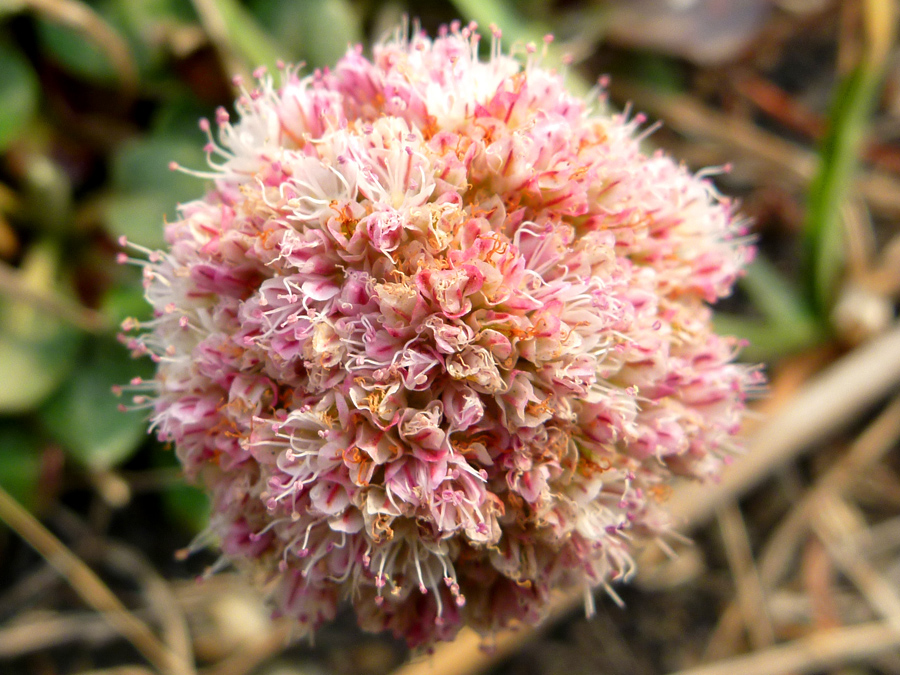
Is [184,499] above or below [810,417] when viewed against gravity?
below

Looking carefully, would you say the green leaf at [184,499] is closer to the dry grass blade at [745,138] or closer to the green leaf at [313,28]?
the green leaf at [313,28]

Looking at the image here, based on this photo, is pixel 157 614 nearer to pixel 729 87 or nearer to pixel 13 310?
pixel 13 310

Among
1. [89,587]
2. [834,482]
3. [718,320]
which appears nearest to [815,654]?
[834,482]

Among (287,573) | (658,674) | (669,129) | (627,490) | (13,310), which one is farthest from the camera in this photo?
(669,129)

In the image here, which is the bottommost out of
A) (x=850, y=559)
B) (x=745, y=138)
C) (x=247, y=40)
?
(x=850, y=559)

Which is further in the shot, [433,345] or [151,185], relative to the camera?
[151,185]

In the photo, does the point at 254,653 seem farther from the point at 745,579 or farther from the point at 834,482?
the point at 834,482

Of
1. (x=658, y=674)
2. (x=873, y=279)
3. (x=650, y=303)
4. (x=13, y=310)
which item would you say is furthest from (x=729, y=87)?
(x=13, y=310)
